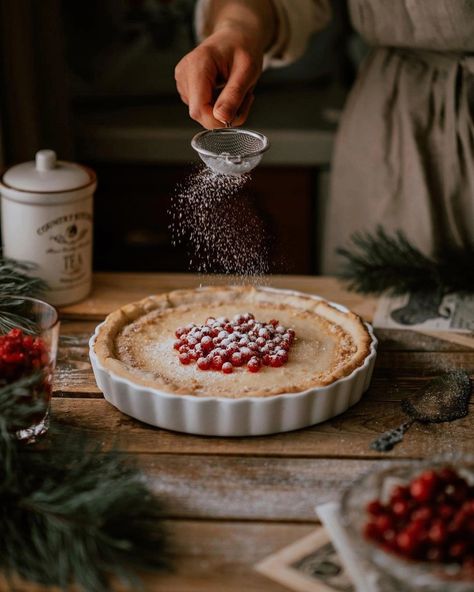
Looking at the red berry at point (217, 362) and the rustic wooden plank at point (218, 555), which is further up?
the red berry at point (217, 362)

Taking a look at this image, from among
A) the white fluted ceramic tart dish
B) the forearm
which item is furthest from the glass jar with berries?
the forearm

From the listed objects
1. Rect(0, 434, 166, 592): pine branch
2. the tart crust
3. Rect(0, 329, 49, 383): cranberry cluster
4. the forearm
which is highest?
the forearm

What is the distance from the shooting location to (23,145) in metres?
2.25

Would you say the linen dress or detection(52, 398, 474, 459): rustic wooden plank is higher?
the linen dress

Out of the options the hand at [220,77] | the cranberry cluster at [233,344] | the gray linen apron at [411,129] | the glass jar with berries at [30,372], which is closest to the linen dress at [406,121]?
the gray linen apron at [411,129]

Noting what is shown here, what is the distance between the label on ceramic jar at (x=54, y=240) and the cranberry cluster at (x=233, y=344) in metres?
0.36

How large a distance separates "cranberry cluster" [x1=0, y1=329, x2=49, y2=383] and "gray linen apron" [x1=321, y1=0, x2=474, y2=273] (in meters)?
1.04

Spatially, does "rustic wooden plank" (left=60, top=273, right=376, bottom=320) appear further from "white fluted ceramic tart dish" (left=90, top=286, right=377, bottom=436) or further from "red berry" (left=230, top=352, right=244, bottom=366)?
"red berry" (left=230, top=352, right=244, bottom=366)

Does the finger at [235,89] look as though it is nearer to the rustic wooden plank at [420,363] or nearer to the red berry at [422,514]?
the rustic wooden plank at [420,363]

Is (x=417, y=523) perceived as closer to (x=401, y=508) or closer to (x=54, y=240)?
Answer: (x=401, y=508)

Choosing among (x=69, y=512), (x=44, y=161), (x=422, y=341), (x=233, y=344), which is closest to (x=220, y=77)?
(x=44, y=161)

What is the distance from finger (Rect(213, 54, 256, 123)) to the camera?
1450 mm

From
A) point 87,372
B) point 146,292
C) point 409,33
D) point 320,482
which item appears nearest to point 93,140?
point 146,292

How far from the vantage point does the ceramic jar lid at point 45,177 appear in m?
1.69
